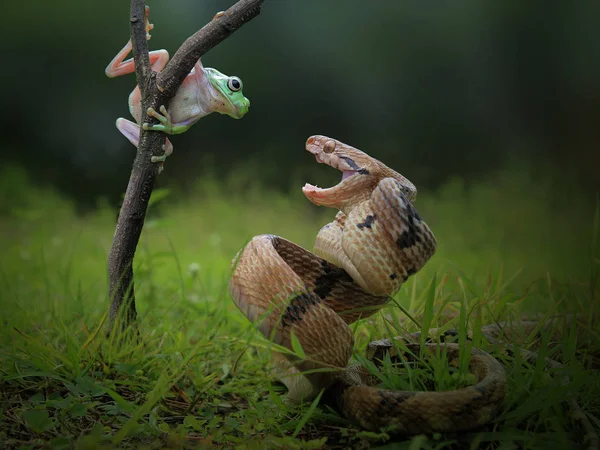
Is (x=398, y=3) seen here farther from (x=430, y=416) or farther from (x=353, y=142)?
(x=430, y=416)

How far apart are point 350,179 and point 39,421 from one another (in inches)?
32.1

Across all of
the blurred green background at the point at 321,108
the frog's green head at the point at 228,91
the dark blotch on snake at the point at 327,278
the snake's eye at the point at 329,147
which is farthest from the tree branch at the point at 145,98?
the blurred green background at the point at 321,108

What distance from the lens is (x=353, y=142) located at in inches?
185

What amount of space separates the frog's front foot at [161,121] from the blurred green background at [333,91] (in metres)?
3.07

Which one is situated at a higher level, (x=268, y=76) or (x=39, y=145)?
(x=268, y=76)

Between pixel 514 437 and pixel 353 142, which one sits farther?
pixel 353 142

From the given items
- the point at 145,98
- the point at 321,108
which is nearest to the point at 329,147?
the point at 145,98

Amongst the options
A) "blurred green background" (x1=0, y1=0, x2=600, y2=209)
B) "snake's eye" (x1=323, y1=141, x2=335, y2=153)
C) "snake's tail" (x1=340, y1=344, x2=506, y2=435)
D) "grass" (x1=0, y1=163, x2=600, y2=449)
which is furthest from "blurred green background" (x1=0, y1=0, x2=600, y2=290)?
"snake's tail" (x1=340, y1=344, x2=506, y2=435)

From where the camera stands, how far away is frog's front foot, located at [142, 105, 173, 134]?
1.43m

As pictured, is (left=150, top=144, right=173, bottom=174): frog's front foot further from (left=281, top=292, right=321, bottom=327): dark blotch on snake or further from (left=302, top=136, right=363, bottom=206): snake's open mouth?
(left=281, top=292, right=321, bottom=327): dark blotch on snake

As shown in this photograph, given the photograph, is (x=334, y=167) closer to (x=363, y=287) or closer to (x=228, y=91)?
(x=363, y=287)

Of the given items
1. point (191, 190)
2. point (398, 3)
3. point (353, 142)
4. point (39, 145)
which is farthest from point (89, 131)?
point (398, 3)

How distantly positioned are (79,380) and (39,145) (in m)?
3.94

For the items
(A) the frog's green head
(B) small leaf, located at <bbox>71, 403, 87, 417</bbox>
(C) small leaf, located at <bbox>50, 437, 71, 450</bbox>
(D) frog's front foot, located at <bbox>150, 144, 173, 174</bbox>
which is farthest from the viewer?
(A) the frog's green head
